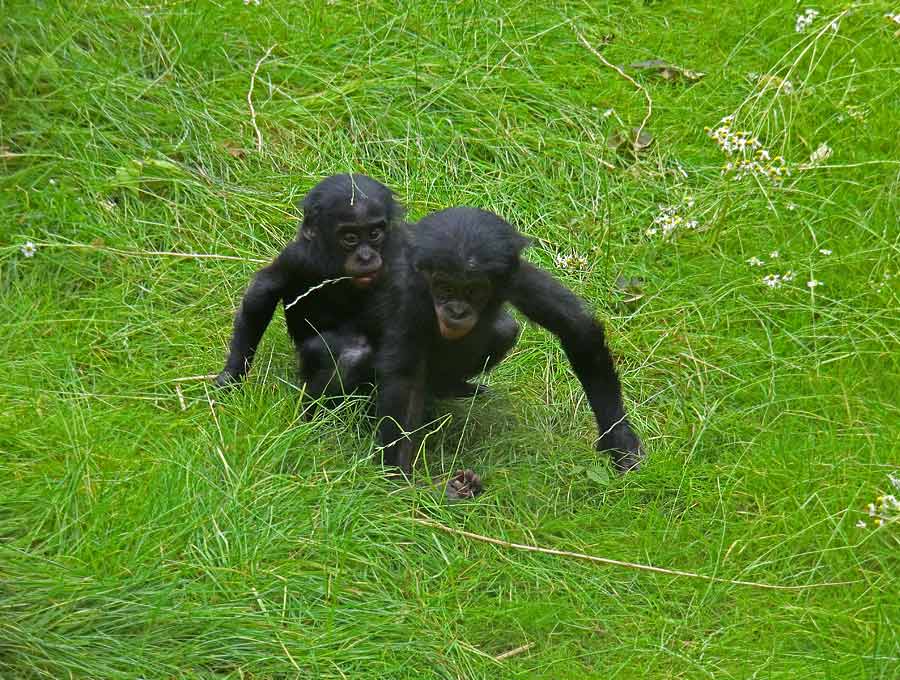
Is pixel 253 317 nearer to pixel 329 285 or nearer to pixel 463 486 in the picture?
pixel 329 285

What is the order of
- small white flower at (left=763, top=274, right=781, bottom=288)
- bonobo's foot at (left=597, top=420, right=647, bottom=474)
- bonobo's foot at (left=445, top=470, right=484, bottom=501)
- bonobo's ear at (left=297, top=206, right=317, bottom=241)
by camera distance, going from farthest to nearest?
small white flower at (left=763, top=274, right=781, bottom=288), bonobo's ear at (left=297, top=206, right=317, bottom=241), bonobo's foot at (left=597, top=420, right=647, bottom=474), bonobo's foot at (left=445, top=470, right=484, bottom=501)

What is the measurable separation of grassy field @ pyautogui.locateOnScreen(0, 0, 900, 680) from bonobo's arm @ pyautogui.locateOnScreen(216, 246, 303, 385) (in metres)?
0.23

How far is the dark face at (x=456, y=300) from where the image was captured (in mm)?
4824

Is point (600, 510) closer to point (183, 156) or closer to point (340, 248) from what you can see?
point (340, 248)

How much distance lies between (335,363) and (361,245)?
22.1 inches

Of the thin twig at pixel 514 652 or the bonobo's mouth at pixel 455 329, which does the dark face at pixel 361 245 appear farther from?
the thin twig at pixel 514 652

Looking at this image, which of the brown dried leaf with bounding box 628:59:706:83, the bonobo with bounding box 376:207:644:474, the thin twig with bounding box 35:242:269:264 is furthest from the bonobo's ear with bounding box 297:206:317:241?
the brown dried leaf with bounding box 628:59:706:83

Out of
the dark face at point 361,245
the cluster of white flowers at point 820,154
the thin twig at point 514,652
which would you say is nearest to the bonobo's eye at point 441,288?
the dark face at point 361,245

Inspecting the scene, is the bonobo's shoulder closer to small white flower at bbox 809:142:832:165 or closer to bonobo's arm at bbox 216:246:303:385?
bonobo's arm at bbox 216:246:303:385

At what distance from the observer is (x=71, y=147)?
7020mm

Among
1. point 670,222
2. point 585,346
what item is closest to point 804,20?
point 670,222

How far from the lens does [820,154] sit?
6.76 metres

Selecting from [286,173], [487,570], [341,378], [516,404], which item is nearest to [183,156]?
[286,173]

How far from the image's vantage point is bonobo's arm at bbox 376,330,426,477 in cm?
512
